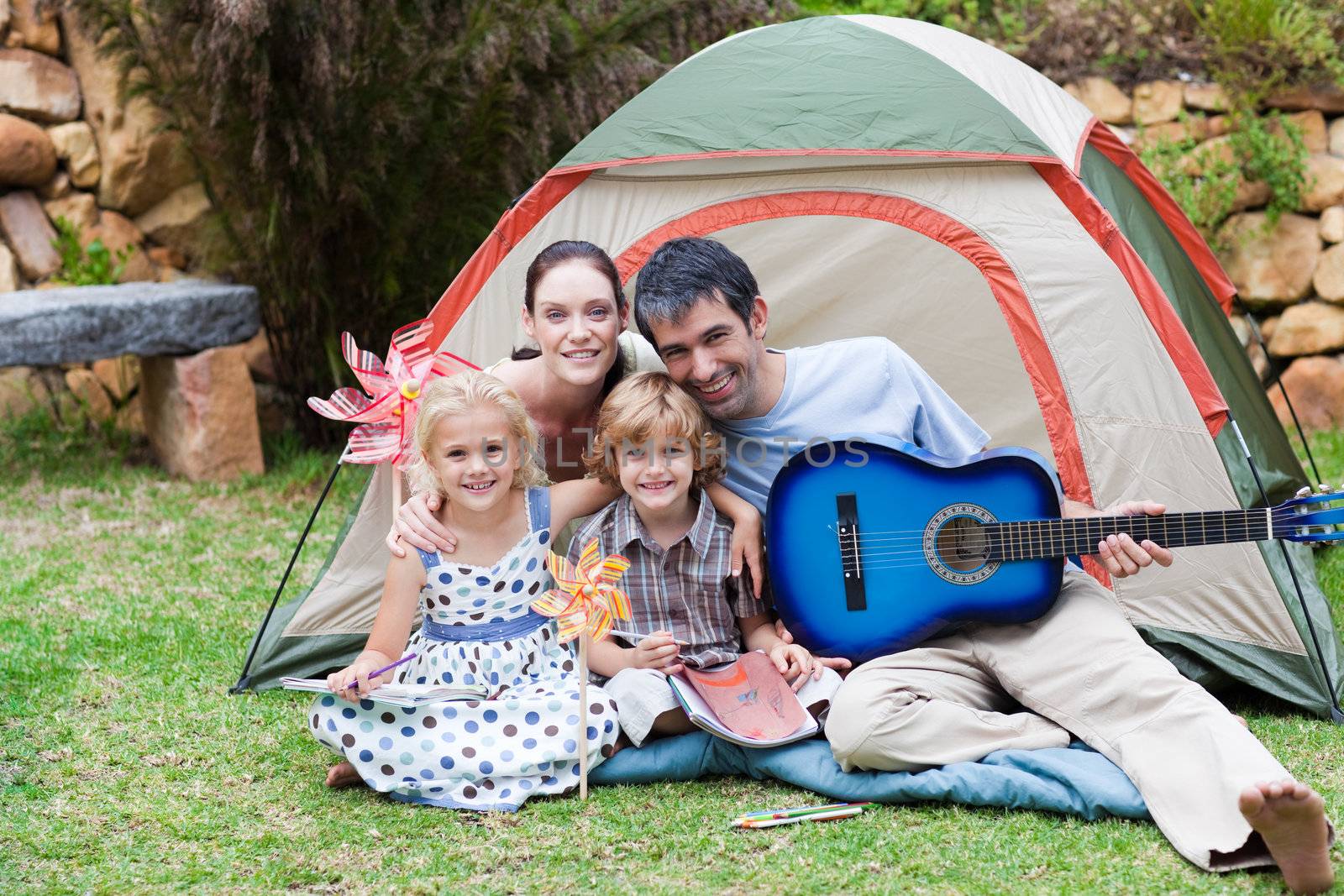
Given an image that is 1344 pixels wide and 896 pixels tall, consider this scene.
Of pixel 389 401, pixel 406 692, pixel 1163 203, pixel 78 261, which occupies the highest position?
pixel 78 261

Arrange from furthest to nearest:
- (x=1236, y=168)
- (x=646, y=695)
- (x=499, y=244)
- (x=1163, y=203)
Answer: (x=1236, y=168)
(x=1163, y=203)
(x=499, y=244)
(x=646, y=695)

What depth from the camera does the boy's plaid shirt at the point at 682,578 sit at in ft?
8.90

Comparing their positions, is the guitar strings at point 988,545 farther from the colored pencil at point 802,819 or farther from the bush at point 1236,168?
the bush at point 1236,168

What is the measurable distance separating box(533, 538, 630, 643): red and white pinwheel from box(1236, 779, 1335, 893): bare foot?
42.9 inches

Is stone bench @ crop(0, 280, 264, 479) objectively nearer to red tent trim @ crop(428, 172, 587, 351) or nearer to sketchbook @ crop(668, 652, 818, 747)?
red tent trim @ crop(428, 172, 587, 351)

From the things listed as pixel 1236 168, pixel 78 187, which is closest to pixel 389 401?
pixel 78 187

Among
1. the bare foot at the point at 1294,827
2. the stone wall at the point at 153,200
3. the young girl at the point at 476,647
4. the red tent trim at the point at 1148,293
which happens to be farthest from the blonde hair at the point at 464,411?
the stone wall at the point at 153,200

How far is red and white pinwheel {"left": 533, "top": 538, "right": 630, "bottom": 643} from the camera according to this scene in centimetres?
243

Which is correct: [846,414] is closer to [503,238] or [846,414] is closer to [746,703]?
[746,703]

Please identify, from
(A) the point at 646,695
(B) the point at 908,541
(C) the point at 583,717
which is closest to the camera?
(C) the point at 583,717

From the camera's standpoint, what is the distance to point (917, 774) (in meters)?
2.38

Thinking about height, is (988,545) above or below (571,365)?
below

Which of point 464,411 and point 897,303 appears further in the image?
point 897,303

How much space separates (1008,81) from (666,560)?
5.06ft
